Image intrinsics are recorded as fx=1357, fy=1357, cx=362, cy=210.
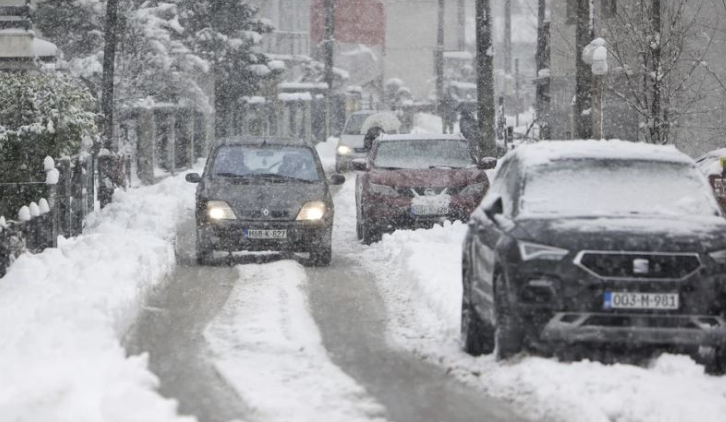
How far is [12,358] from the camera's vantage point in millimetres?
9352

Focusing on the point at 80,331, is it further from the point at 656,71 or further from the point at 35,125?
the point at 656,71

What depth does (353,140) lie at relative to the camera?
39.0 meters

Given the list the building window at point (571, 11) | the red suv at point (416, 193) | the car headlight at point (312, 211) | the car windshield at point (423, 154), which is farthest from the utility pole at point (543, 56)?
the car headlight at point (312, 211)

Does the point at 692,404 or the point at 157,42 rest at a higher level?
the point at 157,42

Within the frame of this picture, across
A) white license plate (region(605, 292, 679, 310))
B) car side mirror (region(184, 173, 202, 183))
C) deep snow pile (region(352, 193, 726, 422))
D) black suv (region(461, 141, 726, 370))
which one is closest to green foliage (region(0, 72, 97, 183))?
car side mirror (region(184, 173, 202, 183))

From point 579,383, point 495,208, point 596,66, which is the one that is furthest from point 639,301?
point 596,66

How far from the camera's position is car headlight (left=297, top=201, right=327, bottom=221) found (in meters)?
16.5

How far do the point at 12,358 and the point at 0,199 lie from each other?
11.3 meters

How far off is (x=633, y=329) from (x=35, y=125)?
14350 millimetres

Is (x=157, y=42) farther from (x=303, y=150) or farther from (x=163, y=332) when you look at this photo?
(x=163, y=332)

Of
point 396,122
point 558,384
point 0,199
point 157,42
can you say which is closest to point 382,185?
→ point 0,199

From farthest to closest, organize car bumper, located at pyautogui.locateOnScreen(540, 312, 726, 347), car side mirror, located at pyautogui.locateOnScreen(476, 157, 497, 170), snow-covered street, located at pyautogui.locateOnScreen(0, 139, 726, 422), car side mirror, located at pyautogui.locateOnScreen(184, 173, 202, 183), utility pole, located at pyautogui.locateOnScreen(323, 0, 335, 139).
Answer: utility pole, located at pyautogui.locateOnScreen(323, 0, 335, 139), car side mirror, located at pyautogui.locateOnScreen(476, 157, 497, 170), car side mirror, located at pyautogui.locateOnScreen(184, 173, 202, 183), car bumper, located at pyautogui.locateOnScreen(540, 312, 726, 347), snow-covered street, located at pyautogui.locateOnScreen(0, 139, 726, 422)

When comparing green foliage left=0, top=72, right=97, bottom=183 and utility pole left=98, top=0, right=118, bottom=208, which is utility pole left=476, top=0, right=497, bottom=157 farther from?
green foliage left=0, top=72, right=97, bottom=183

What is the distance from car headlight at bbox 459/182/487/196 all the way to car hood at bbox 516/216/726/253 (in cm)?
984
